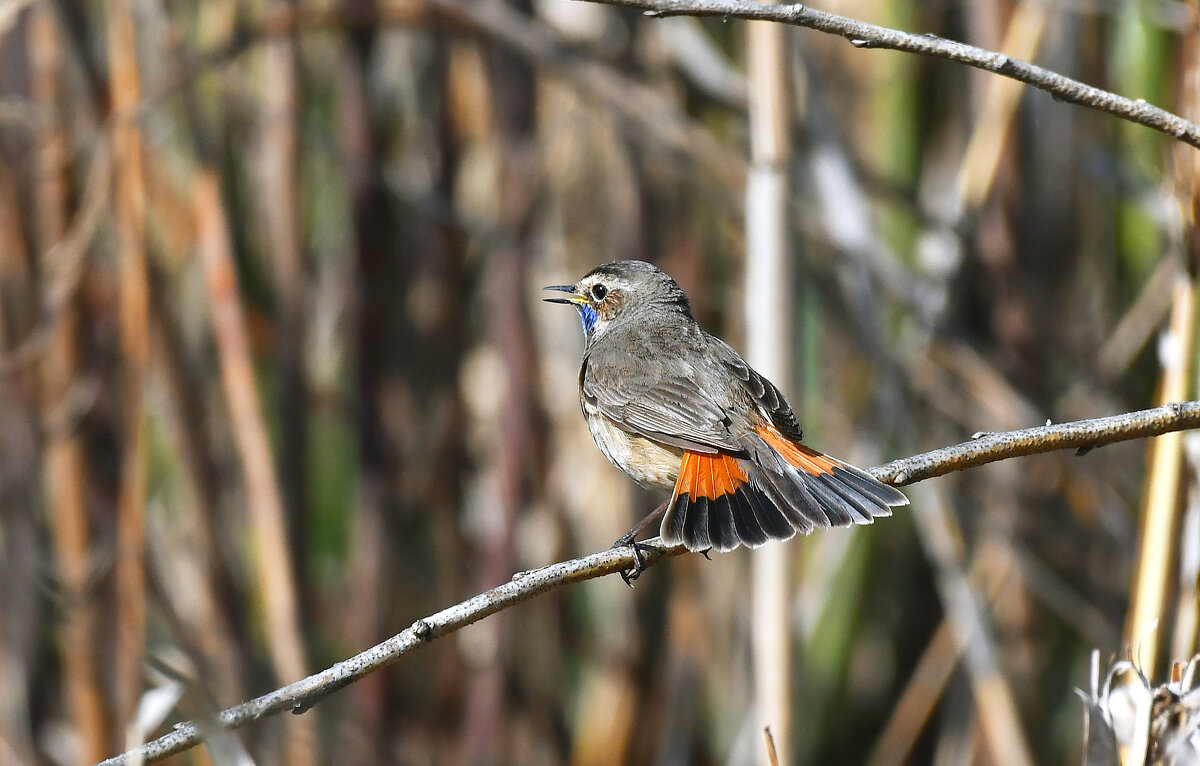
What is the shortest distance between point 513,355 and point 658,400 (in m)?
1.10

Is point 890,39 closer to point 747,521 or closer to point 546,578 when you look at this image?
point 546,578

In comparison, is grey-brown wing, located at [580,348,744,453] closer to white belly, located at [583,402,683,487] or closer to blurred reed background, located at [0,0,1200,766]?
white belly, located at [583,402,683,487]

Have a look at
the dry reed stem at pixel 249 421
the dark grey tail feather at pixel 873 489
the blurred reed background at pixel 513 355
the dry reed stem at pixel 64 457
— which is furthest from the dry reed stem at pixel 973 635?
the dry reed stem at pixel 64 457

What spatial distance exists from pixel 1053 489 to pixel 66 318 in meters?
3.23

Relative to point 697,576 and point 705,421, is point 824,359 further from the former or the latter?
point 705,421

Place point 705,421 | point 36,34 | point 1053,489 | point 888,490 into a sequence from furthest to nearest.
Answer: point 1053,489 → point 36,34 → point 705,421 → point 888,490

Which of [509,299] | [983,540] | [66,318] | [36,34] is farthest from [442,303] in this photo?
[983,540]

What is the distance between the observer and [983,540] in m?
3.82

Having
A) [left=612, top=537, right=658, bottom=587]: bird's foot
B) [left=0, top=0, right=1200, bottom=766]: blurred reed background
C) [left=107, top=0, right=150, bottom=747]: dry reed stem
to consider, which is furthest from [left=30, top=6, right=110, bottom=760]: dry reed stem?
[left=612, top=537, right=658, bottom=587]: bird's foot

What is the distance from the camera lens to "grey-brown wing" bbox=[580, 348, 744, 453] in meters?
2.56

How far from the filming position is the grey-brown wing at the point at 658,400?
101 inches

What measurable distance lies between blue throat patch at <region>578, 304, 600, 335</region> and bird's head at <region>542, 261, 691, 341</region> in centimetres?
3

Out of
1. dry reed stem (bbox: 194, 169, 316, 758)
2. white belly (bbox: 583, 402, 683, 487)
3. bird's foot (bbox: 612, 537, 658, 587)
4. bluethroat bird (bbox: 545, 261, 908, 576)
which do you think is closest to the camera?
bird's foot (bbox: 612, 537, 658, 587)

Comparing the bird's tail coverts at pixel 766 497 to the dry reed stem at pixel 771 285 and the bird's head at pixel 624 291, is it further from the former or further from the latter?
the bird's head at pixel 624 291
